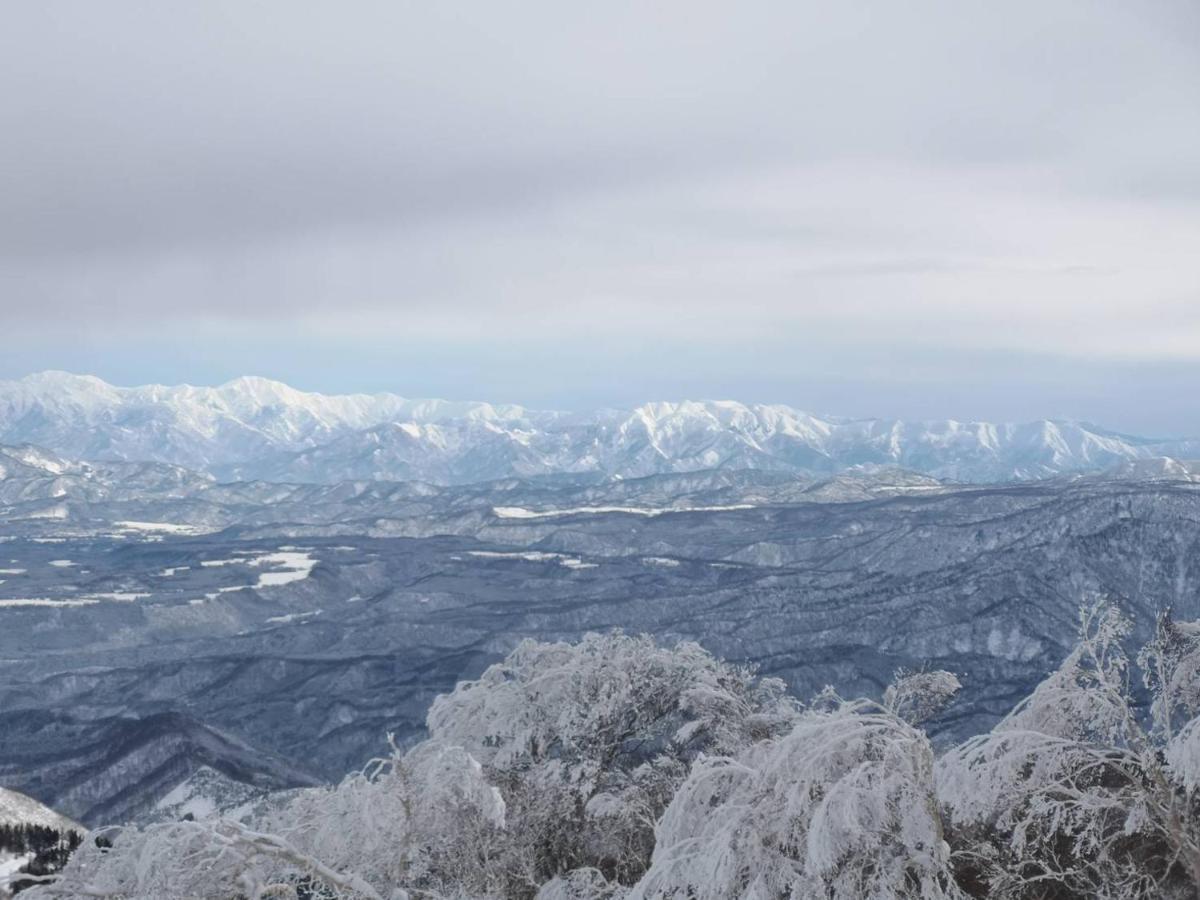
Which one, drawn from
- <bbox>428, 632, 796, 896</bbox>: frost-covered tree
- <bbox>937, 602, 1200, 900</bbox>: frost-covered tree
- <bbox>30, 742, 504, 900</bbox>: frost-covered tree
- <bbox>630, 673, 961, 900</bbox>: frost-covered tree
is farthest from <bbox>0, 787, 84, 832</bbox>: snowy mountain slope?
<bbox>937, 602, 1200, 900</bbox>: frost-covered tree

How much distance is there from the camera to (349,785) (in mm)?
26188

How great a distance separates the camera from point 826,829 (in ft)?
48.6

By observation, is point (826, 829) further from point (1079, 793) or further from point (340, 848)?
point (340, 848)

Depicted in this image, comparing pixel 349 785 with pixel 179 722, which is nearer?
pixel 349 785

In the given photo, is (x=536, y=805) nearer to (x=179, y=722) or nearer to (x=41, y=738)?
(x=179, y=722)

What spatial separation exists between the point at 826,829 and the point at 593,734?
16806mm

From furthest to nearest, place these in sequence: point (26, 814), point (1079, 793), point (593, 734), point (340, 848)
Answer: point (26, 814)
point (593, 734)
point (340, 848)
point (1079, 793)

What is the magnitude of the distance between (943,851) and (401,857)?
1329cm

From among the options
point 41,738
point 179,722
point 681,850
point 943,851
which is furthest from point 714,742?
point 41,738

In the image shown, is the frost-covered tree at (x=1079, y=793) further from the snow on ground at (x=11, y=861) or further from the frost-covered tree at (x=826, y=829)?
the snow on ground at (x=11, y=861)

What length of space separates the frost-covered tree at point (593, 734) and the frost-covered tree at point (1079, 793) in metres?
9.96

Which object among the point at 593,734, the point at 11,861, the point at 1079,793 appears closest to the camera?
the point at 1079,793

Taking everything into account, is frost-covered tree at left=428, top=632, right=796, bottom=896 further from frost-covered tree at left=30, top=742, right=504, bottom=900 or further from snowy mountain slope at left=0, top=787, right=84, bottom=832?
snowy mountain slope at left=0, top=787, right=84, bottom=832

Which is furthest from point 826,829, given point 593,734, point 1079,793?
point 593,734
